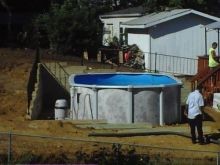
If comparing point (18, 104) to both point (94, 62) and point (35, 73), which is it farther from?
point (94, 62)

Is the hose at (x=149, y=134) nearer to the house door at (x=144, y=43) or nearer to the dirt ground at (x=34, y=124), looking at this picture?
the dirt ground at (x=34, y=124)

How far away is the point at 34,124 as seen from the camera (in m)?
18.0

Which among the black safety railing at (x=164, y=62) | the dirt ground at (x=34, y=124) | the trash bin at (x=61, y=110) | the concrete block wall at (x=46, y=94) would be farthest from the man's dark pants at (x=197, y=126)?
the black safety railing at (x=164, y=62)

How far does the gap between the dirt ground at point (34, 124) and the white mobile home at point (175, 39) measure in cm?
757

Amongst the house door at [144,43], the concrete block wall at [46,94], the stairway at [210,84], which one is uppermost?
the house door at [144,43]

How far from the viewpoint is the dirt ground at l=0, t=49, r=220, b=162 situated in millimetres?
16109

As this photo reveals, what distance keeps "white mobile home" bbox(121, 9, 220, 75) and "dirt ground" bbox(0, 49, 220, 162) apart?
7.57 m

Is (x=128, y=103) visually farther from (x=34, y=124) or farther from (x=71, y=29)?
(x=71, y=29)

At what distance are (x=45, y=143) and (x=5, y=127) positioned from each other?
3.24 meters

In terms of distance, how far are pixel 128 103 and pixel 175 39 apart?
50.7 ft

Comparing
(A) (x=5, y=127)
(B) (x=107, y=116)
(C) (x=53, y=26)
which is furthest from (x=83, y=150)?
(C) (x=53, y=26)

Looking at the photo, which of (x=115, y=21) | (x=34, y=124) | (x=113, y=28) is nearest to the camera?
(x=34, y=124)

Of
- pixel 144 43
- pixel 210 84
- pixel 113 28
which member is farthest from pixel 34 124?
pixel 113 28

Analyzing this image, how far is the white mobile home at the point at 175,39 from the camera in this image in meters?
34.4
